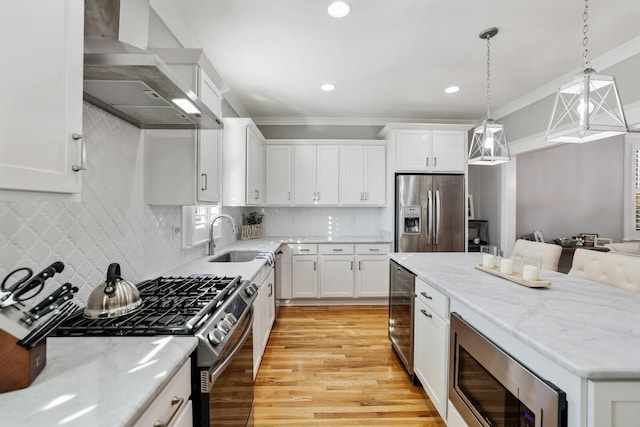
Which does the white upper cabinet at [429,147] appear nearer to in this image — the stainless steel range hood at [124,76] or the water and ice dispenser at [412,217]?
the water and ice dispenser at [412,217]

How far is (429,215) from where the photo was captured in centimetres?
395

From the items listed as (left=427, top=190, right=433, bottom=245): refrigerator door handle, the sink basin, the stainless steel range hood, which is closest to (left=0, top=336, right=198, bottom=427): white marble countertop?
the stainless steel range hood

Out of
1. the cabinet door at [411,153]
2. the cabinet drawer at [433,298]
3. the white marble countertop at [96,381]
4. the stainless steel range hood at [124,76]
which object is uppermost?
the cabinet door at [411,153]

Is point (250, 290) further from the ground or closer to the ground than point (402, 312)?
further from the ground

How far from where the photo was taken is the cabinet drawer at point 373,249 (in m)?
4.03

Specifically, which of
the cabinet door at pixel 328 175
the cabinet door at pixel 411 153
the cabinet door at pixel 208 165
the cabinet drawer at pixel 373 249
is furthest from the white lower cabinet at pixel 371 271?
the cabinet door at pixel 208 165

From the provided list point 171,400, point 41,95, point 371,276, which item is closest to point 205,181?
point 41,95

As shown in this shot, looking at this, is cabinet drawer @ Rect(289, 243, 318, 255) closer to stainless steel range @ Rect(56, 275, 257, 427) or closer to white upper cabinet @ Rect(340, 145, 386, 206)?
white upper cabinet @ Rect(340, 145, 386, 206)

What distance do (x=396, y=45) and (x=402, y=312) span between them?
7.56ft

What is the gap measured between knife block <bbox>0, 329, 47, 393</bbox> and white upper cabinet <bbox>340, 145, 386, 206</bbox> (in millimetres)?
3787

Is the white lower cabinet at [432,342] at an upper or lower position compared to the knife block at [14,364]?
lower

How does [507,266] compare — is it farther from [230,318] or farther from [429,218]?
[429,218]

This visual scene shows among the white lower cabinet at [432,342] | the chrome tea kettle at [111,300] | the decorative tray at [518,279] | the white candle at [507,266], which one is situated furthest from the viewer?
the white candle at [507,266]

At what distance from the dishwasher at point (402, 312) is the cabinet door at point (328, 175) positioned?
1838 millimetres
